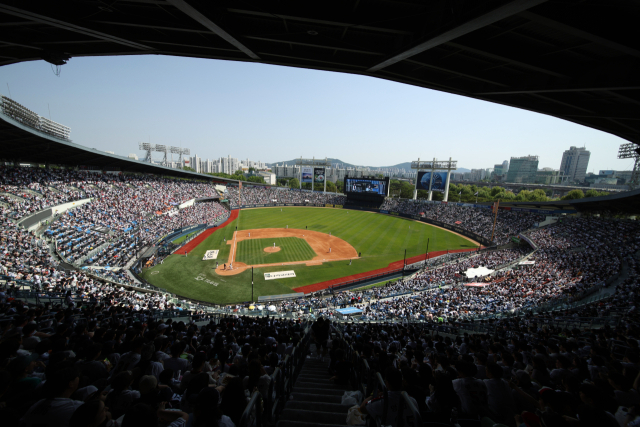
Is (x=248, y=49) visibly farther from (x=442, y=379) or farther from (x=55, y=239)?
(x=55, y=239)

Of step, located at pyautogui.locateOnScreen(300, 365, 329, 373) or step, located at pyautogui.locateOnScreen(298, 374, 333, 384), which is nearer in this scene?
step, located at pyautogui.locateOnScreen(298, 374, 333, 384)

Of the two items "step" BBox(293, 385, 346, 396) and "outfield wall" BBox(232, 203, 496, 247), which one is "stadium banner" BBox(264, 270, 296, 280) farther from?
"outfield wall" BBox(232, 203, 496, 247)

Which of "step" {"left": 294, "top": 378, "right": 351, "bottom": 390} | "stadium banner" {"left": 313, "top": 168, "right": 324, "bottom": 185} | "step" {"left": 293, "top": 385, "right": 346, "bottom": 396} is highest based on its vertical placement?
"stadium banner" {"left": 313, "top": 168, "right": 324, "bottom": 185}

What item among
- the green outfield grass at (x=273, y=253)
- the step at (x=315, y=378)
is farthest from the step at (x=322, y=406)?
the green outfield grass at (x=273, y=253)

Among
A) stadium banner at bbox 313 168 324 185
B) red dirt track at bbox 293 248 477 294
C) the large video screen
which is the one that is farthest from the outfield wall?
stadium banner at bbox 313 168 324 185

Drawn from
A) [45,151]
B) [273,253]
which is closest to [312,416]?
[273,253]

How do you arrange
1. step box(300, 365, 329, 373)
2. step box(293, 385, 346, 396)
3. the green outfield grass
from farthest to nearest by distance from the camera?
1. the green outfield grass
2. step box(300, 365, 329, 373)
3. step box(293, 385, 346, 396)

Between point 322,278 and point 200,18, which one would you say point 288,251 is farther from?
point 200,18
